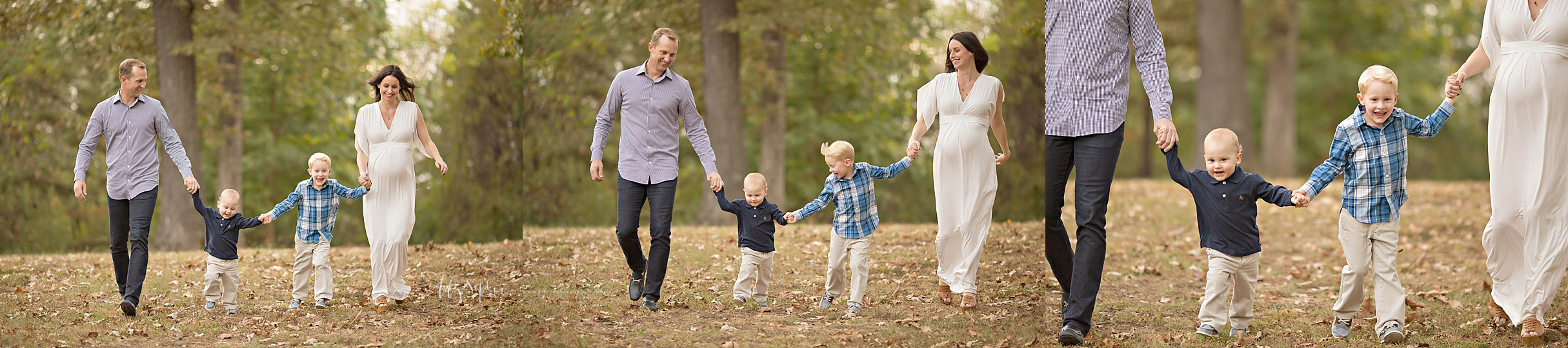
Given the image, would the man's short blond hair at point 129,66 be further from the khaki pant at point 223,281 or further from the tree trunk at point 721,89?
the tree trunk at point 721,89

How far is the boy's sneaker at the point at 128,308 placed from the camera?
19.3 feet

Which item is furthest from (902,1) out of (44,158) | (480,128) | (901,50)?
(44,158)

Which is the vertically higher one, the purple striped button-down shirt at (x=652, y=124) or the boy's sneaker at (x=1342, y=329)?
the purple striped button-down shirt at (x=652, y=124)

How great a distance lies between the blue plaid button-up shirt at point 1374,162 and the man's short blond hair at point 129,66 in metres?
6.33

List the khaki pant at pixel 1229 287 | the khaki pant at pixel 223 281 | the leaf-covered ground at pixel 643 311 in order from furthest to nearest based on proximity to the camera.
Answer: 1. the khaki pant at pixel 223 281
2. the leaf-covered ground at pixel 643 311
3. the khaki pant at pixel 1229 287

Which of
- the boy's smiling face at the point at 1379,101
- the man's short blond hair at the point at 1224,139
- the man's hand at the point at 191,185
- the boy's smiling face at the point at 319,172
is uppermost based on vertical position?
the boy's smiling face at the point at 1379,101

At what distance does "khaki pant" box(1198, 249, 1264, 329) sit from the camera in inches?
193

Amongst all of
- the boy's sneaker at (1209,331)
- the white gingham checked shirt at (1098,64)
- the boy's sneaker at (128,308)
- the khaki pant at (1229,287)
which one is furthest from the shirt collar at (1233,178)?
the boy's sneaker at (128,308)

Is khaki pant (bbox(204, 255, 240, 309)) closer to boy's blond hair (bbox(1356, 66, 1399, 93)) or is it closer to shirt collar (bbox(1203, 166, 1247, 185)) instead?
shirt collar (bbox(1203, 166, 1247, 185))

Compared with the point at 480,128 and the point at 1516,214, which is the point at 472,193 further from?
the point at 1516,214

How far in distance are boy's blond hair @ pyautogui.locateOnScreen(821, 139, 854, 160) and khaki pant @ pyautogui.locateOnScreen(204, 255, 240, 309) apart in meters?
3.47

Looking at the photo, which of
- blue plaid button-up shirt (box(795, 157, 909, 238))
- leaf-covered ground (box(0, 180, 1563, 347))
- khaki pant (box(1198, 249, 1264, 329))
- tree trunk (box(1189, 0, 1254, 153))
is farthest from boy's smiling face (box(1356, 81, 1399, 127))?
tree trunk (box(1189, 0, 1254, 153))

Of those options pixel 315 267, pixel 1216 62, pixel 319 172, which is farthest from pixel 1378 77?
pixel 1216 62

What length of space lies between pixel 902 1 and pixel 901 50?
A: 0.31 metres
